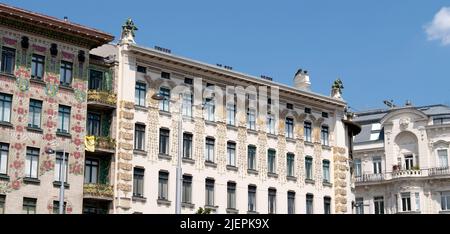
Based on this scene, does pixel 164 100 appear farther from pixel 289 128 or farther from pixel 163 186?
pixel 289 128

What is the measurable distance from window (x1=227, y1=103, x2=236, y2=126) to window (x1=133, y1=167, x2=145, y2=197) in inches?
340

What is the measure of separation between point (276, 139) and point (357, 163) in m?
26.1

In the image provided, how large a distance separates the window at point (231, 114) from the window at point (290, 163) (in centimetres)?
567

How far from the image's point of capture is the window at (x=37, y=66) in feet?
152

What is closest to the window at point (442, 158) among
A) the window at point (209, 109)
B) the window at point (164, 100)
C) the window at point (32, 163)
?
the window at point (209, 109)

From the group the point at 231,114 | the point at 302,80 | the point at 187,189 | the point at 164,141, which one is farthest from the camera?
the point at 302,80

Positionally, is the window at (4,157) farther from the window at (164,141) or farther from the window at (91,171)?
the window at (164,141)

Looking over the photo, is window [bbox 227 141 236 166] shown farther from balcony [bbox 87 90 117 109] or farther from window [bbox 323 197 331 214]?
balcony [bbox 87 90 117 109]

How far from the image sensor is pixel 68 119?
47469mm

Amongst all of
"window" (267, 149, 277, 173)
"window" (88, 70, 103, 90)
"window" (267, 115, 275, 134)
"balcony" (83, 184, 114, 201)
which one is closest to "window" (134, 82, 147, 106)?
"window" (88, 70, 103, 90)

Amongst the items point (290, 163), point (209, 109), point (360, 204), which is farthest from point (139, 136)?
point (360, 204)

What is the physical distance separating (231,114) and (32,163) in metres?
16.0

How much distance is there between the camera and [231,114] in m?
56.3
